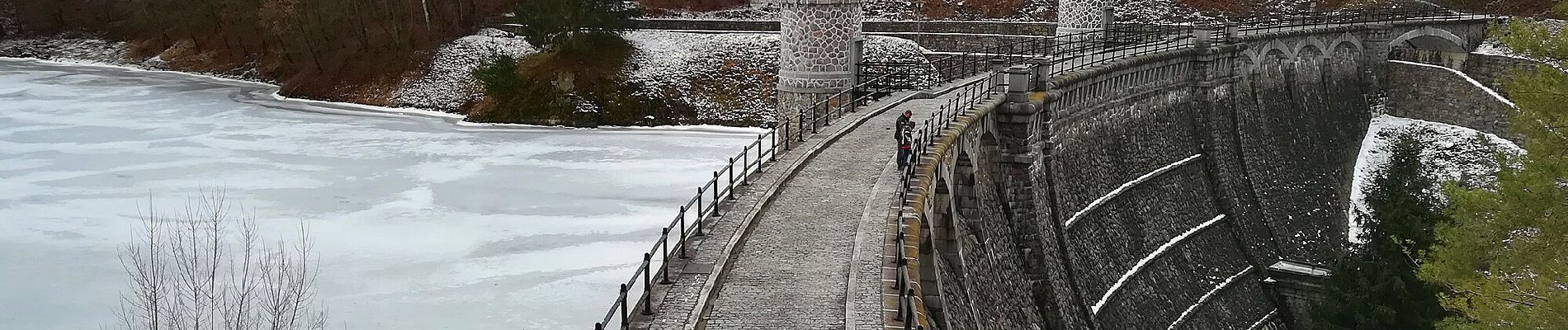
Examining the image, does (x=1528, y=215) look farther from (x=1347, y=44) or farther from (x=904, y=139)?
(x=1347, y=44)

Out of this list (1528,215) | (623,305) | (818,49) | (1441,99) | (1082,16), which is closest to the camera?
(623,305)

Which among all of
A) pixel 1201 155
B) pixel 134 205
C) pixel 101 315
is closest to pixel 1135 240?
pixel 1201 155

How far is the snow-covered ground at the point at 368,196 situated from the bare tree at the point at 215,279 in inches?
14.3

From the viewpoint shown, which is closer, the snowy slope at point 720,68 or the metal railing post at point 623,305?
the metal railing post at point 623,305

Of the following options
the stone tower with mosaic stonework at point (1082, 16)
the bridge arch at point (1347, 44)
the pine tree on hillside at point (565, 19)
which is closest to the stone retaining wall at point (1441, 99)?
the bridge arch at point (1347, 44)

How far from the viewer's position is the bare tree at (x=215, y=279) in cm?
1466

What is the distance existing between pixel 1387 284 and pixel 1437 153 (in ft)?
60.5

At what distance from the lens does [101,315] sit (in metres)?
15.5

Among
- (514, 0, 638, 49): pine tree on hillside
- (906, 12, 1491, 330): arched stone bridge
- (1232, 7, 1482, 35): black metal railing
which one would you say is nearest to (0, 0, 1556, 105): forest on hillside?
(1232, 7, 1482, 35): black metal railing

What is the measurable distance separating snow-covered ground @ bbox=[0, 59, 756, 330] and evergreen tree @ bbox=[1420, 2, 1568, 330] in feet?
36.0

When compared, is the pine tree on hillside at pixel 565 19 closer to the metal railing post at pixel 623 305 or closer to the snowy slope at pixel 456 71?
the snowy slope at pixel 456 71

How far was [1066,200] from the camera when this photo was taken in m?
21.6

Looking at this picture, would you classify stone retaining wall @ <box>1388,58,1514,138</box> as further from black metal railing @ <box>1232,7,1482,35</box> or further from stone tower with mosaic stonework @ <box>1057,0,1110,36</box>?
stone tower with mosaic stonework @ <box>1057,0,1110,36</box>

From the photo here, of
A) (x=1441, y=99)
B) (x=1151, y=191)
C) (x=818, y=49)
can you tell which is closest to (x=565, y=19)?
(x=818, y=49)
